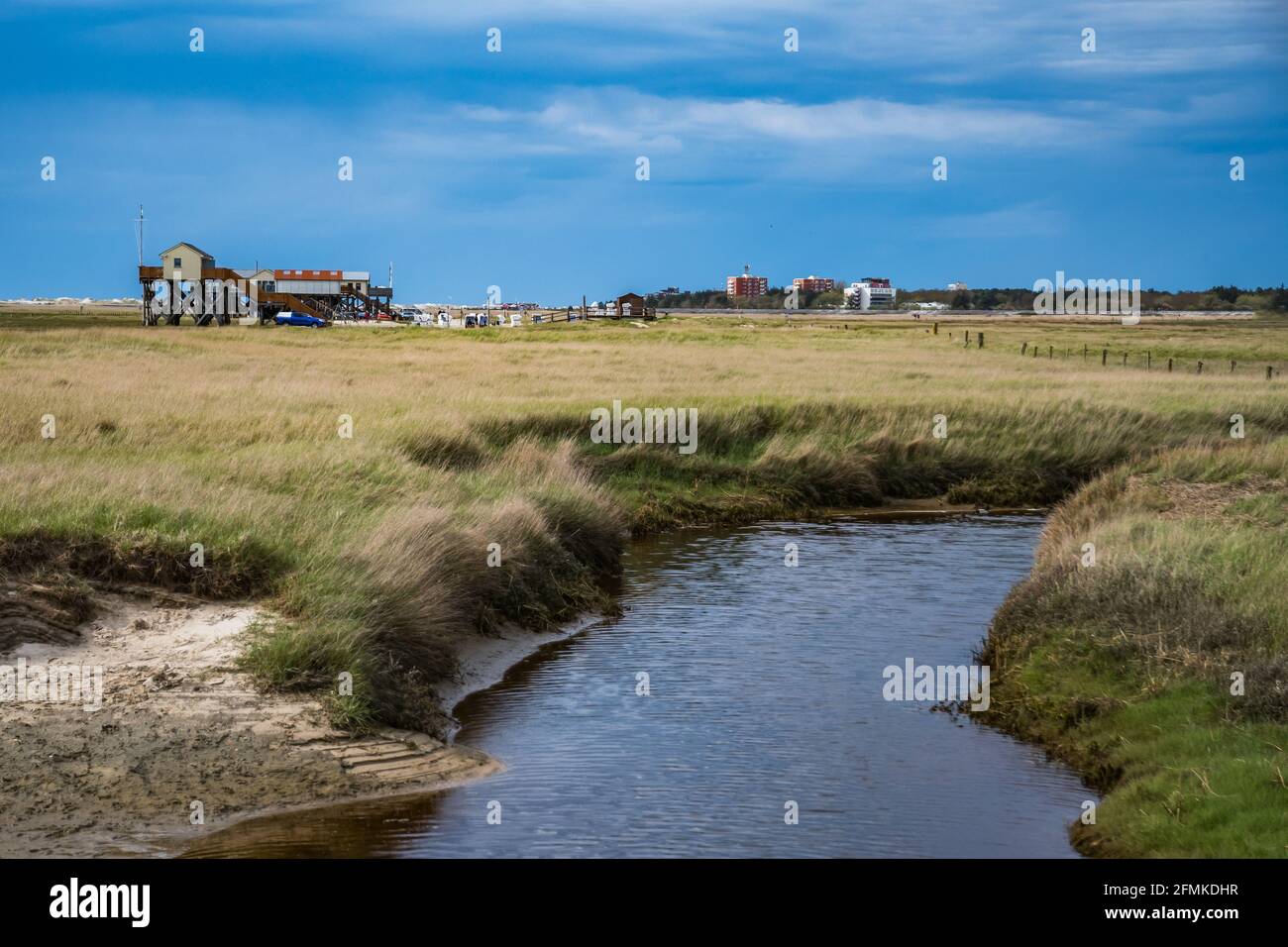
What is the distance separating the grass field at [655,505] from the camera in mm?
12086

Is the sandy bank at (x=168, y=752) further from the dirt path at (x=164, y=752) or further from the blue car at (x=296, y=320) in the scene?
the blue car at (x=296, y=320)

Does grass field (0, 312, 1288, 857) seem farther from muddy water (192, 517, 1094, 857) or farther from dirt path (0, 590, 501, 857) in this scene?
muddy water (192, 517, 1094, 857)

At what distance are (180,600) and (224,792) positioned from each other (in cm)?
378

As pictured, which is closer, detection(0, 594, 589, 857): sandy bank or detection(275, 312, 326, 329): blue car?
detection(0, 594, 589, 857): sandy bank

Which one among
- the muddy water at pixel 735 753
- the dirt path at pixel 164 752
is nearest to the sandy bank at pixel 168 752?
the dirt path at pixel 164 752

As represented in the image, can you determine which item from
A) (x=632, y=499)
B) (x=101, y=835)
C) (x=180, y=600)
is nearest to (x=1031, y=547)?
(x=632, y=499)

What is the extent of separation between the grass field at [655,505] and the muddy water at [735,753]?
760 millimetres

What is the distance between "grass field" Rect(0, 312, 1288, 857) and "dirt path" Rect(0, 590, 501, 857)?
496 millimetres

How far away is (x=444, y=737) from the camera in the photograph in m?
12.8

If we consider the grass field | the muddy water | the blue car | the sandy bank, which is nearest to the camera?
the sandy bank

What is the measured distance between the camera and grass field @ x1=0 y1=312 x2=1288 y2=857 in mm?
12086

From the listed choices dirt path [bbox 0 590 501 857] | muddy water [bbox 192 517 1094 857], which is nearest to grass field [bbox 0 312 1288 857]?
dirt path [bbox 0 590 501 857]

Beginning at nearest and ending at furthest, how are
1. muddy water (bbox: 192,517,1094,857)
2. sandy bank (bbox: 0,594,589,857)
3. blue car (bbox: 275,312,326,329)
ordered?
sandy bank (bbox: 0,594,589,857) < muddy water (bbox: 192,517,1094,857) < blue car (bbox: 275,312,326,329)

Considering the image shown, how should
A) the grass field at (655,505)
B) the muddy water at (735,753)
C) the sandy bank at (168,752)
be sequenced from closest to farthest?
the sandy bank at (168,752) → the muddy water at (735,753) → the grass field at (655,505)
